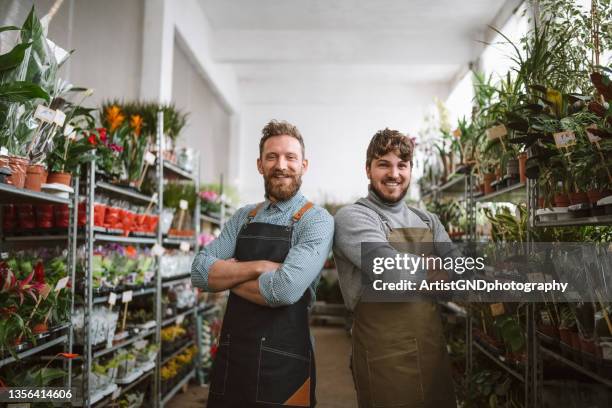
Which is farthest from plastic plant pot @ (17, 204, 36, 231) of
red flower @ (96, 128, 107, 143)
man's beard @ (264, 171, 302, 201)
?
man's beard @ (264, 171, 302, 201)

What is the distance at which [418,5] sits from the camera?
6.60 metres

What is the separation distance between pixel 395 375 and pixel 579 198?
0.97m

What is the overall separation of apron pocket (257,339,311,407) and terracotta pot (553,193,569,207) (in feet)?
3.97

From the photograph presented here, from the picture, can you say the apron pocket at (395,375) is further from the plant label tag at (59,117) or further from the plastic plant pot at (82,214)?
the plastic plant pot at (82,214)

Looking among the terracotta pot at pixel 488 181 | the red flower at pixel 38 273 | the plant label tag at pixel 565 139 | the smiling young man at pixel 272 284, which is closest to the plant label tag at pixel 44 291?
the red flower at pixel 38 273

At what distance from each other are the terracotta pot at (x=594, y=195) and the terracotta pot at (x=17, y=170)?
2.21 meters

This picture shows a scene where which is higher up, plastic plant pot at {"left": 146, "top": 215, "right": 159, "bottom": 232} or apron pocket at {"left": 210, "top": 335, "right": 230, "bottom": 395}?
plastic plant pot at {"left": 146, "top": 215, "right": 159, "bottom": 232}

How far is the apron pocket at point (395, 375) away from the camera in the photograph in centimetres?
190

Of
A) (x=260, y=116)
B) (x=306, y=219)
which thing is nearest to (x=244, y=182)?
(x=260, y=116)

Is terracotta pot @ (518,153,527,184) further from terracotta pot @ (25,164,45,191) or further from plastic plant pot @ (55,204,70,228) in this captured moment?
plastic plant pot @ (55,204,70,228)

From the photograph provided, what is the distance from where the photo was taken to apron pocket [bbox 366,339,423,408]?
1900 millimetres

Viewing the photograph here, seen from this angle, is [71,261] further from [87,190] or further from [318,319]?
[318,319]

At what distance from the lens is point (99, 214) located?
9.84ft

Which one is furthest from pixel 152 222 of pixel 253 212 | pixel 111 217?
A: pixel 253 212
